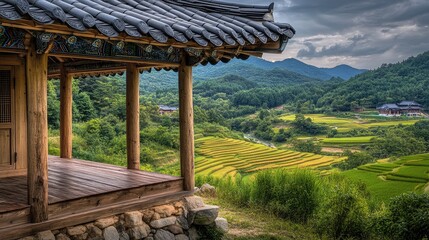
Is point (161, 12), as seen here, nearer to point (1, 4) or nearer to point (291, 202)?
point (1, 4)

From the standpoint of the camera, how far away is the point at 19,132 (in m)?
6.79

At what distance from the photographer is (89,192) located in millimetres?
5703

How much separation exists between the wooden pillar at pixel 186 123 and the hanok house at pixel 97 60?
0.6 inches

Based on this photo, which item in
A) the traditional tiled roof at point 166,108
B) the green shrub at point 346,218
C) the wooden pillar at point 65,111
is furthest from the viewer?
the traditional tiled roof at point 166,108

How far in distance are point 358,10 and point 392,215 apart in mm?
46089

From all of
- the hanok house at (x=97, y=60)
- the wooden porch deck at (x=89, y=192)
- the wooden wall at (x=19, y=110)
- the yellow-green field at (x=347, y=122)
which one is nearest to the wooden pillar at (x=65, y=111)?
the hanok house at (x=97, y=60)

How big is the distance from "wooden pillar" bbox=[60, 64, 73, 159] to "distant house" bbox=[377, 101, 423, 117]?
151ft

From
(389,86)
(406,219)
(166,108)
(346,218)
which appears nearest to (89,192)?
(346,218)

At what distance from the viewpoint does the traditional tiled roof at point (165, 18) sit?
3.76 meters

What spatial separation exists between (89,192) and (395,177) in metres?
19.3

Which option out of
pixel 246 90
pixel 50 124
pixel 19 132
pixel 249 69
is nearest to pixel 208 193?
pixel 19 132

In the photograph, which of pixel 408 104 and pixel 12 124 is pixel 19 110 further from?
pixel 408 104

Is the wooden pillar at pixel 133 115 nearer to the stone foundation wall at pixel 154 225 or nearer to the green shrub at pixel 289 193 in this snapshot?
the stone foundation wall at pixel 154 225

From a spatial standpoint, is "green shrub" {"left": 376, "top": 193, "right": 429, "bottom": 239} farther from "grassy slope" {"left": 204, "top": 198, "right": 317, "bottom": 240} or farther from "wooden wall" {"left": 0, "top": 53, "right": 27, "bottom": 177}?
"wooden wall" {"left": 0, "top": 53, "right": 27, "bottom": 177}
